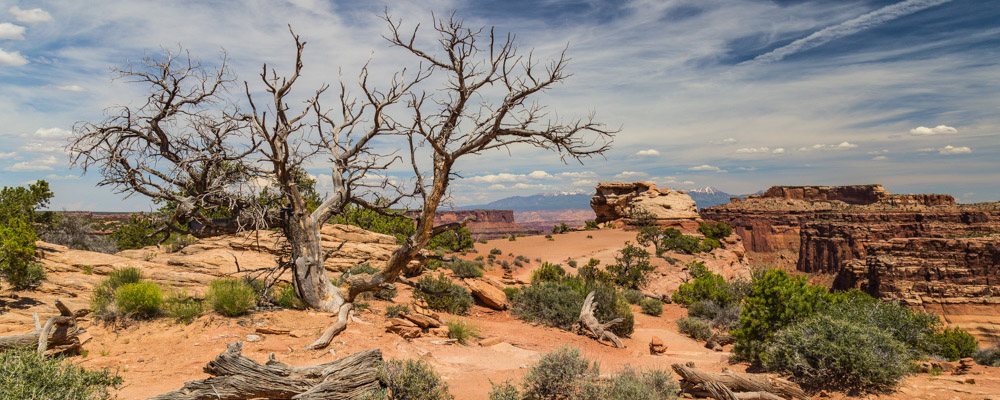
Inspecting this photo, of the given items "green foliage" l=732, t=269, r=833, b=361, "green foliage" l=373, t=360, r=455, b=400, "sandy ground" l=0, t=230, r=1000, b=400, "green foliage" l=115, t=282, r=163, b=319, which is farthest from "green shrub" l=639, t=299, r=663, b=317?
"green foliage" l=115, t=282, r=163, b=319

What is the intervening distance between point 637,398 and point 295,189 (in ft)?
Answer: 24.9

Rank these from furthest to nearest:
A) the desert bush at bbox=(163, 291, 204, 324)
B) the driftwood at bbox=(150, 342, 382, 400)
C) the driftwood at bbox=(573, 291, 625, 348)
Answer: the driftwood at bbox=(573, 291, 625, 348) → the desert bush at bbox=(163, 291, 204, 324) → the driftwood at bbox=(150, 342, 382, 400)

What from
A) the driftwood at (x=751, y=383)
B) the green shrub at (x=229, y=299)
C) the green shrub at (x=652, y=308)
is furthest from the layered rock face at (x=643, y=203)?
the green shrub at (x=229, y=299)

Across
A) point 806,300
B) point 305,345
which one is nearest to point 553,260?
point 806,300

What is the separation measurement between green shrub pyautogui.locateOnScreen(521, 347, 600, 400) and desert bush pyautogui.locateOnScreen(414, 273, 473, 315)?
6.28m

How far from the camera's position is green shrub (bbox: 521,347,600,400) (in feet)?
20.1

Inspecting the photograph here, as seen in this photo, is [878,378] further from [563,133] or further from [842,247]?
[842,247]

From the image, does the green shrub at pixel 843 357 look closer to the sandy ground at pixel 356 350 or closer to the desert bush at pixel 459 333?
the sandy ground at pixel 356 350

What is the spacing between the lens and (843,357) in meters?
6.64

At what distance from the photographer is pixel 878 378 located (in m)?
6.44

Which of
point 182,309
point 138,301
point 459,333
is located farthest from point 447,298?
point 138,301

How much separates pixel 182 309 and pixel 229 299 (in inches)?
31.6

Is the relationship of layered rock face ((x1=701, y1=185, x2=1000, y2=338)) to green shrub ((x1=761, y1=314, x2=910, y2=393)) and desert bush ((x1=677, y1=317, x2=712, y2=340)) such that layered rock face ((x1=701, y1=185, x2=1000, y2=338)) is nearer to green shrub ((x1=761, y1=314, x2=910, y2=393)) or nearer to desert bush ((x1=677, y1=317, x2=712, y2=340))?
desert bush ((x1=677, y1=317, x2=712, y2=340))

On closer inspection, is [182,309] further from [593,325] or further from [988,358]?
[988,358]
